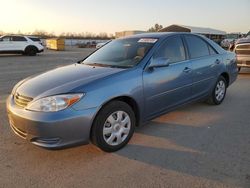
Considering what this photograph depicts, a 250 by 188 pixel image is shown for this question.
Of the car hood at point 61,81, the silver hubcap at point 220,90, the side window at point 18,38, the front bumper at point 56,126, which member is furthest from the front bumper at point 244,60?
the side window at point 18,38

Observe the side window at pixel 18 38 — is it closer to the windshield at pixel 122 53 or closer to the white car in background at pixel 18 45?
the white car in background at pixel 18 45

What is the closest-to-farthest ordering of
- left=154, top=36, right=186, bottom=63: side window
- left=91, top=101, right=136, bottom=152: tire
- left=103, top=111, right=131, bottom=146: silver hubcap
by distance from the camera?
left=91, top=101, right=136, bottom=152: tire < left=103, top=111, right=131, bottom=146: silver hubcap < left=154, top=36, right=186, bottom=63: side window

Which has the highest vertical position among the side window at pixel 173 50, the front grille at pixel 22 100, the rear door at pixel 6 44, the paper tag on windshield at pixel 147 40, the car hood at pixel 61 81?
the rear door at pixel 6 44

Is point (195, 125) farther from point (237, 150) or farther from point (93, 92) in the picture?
point (93, 92)

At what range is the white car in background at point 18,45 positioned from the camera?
68.7 feet

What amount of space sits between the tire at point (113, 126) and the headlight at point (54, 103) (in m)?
0.40

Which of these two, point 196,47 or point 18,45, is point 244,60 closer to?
point 196,47

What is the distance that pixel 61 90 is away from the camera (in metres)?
3.37

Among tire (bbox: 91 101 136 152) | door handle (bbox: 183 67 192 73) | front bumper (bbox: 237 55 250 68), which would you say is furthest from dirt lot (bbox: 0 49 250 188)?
front bumper (bbox: 237 55 250 68)

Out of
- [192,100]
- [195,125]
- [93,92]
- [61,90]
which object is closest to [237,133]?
[195,125]

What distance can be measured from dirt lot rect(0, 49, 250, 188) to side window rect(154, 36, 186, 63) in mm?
1125

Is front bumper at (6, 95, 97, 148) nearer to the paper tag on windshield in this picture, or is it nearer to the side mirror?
the side mirror

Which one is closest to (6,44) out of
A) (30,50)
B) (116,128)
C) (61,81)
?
(30,50)

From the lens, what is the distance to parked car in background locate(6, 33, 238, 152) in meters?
3.23
